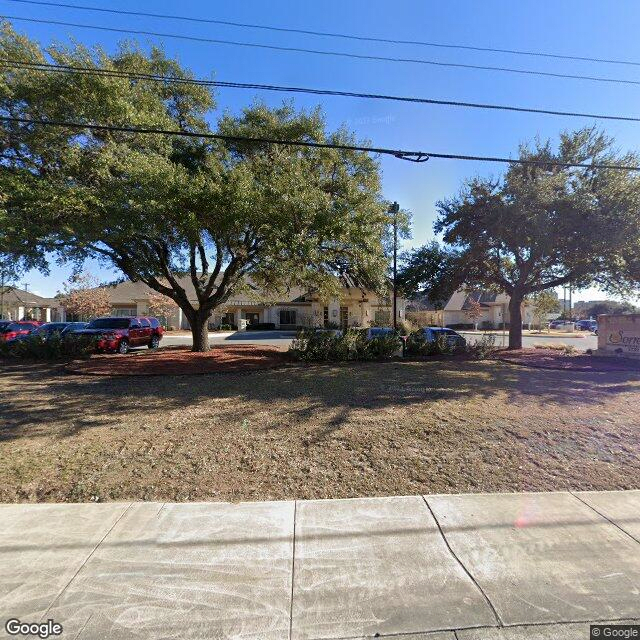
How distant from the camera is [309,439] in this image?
5516 millimetres

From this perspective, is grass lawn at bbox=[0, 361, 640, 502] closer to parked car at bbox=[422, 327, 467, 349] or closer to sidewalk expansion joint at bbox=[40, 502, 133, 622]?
sidewalk expansion joint at bbox=[40, 502, 133, 622]

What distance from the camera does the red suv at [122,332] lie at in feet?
52.7

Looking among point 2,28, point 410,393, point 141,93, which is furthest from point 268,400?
point 2,28

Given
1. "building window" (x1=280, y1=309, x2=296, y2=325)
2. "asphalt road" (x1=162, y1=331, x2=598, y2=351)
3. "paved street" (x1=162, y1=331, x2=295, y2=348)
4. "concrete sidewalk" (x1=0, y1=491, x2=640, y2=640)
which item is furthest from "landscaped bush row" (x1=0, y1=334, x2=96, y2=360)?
"building window" (x1=280, y1=309, x2=296, y2=325)

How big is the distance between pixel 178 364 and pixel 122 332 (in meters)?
6.80

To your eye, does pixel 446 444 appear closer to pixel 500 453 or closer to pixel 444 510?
pixel 500 453

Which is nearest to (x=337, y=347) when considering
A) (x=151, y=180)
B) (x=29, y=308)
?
(x=151, y=180)

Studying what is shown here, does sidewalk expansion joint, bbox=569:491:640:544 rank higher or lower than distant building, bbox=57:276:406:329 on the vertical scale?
lower

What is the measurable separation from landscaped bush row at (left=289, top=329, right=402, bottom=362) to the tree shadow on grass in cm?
149

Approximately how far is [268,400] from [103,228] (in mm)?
6326

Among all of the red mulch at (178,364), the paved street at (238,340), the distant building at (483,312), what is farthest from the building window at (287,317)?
the red mulch at (178,364)

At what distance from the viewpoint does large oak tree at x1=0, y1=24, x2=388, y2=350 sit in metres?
9.45

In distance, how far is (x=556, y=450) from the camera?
5.30 metres

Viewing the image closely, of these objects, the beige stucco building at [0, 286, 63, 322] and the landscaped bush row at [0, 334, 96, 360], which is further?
the beige stucco building at [0, 286, 63, 322]
